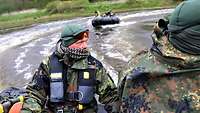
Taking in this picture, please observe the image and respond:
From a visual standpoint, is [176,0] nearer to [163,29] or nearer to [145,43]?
[145,43]

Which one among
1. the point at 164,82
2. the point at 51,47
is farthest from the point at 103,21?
the point at 164,82

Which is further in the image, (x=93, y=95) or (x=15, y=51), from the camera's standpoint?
(x=15, y=51)

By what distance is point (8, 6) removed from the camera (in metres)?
46.8

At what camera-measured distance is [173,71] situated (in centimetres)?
222

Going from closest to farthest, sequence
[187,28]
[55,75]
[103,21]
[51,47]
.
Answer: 1. [187,28]
2. [55,75]
3. [51,47]
4. [103,21]

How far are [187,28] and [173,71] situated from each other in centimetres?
19

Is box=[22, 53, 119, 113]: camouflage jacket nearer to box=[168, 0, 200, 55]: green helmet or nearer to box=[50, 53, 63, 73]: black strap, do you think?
box=[50, 53, 63, 73]: black strap

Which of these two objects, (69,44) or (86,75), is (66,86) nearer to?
(86,75)

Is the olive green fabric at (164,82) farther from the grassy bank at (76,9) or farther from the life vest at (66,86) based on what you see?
the grassy bank at (76,9)

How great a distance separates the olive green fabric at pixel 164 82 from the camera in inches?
86.7

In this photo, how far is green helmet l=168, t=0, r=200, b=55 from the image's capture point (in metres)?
2.16

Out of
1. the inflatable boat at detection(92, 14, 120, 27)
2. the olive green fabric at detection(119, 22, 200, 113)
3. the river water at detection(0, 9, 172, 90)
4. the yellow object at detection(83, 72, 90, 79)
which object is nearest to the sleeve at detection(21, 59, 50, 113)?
the yellow object at detection(83, 72, 90, 79)

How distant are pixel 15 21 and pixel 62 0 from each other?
11273 mm

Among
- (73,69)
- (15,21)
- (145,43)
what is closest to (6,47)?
(145,43)
